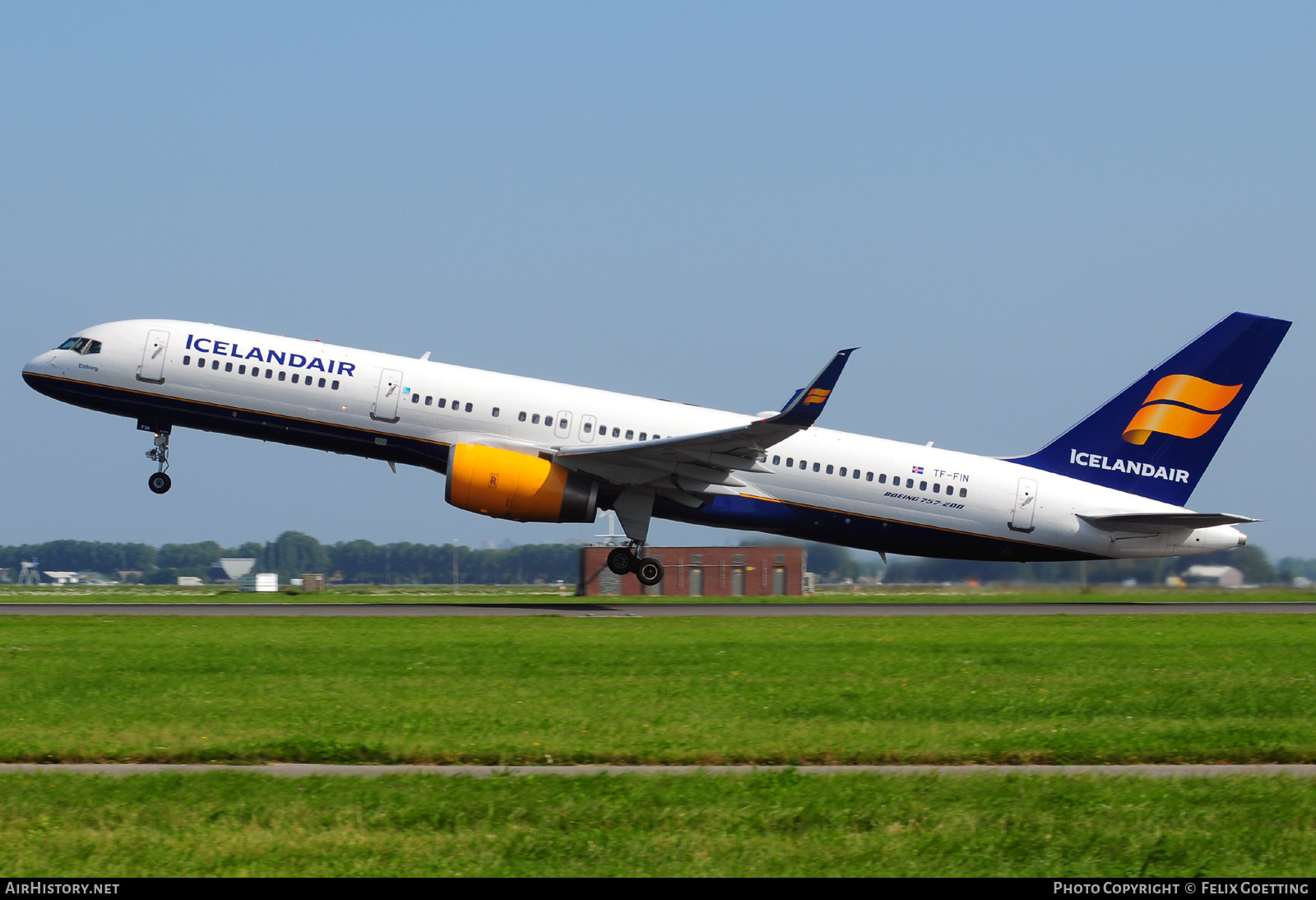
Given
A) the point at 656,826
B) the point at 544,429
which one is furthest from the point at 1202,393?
the point at 656,826

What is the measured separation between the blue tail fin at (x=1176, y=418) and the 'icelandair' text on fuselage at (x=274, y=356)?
19387 mm

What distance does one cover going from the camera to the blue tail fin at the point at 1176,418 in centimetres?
3394

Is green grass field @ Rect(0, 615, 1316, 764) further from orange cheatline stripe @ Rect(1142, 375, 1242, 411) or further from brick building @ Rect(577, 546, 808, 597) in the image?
brick building @ Rect(577, 546, 808, 597)

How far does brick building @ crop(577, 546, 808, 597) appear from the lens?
5634cm

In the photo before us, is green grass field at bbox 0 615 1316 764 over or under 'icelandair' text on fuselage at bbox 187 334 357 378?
under

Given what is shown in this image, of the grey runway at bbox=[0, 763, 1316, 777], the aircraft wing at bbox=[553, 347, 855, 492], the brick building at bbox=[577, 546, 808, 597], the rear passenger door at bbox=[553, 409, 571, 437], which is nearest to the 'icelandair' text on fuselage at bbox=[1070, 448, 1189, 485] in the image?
the aircraft wing at bbox=[553, 347, 855, 492]

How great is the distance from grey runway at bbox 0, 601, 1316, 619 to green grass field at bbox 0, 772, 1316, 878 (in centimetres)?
1745

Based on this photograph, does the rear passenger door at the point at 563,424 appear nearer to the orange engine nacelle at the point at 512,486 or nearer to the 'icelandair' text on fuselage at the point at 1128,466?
the orange engine nacelle at the point at 512,486

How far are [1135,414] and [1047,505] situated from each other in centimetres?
369

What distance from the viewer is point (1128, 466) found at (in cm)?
3441

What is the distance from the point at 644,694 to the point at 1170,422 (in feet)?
78.4

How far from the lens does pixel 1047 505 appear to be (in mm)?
33719

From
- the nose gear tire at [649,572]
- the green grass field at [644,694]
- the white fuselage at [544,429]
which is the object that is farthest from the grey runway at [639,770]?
the nose gear tire at [649,572]
